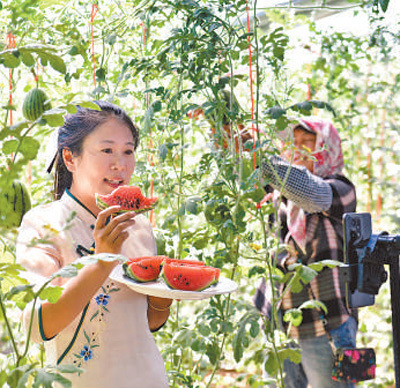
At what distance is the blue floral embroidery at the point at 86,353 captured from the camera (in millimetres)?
1418

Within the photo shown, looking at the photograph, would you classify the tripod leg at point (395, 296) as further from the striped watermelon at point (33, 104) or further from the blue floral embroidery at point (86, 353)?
the striped watermelon at point (33, 104)

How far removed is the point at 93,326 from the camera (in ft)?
4.73

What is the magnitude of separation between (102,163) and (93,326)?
0.38 metres

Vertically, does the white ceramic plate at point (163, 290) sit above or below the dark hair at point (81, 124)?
below

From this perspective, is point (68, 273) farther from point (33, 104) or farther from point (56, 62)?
point (33, 104)

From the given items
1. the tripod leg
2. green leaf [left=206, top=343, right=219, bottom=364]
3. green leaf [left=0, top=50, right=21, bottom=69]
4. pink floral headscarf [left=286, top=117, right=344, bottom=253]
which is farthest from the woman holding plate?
pink floral headscarf [left=286, top=117, right=344, bottom=253]

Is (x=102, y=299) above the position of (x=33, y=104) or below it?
below

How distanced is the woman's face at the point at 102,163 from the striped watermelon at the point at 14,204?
157mm

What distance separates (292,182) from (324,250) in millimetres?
338

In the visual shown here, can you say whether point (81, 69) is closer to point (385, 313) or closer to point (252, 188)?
point (252, 188)

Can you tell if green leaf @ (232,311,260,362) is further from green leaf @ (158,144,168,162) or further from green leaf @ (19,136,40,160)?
green leaf @ (19,136,40,160)

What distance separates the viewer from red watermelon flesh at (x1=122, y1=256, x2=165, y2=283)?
1397mm

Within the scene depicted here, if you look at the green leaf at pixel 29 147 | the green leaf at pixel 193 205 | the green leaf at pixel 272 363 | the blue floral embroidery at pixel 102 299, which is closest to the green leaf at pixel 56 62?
the green leaf at pixel 29 147

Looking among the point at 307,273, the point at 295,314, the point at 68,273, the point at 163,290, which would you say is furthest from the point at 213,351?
the point at 68,273
